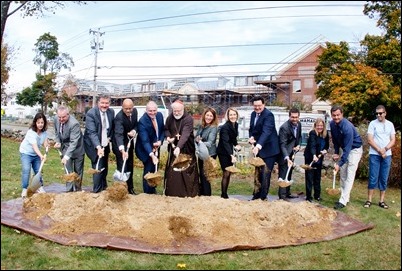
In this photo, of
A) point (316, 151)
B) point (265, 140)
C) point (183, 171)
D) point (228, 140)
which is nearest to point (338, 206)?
point (316, 151)

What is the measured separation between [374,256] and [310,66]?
26770mm

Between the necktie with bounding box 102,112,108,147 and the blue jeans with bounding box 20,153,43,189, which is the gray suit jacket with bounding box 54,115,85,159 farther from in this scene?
the blue jeans with bounding box 20,153,43,189

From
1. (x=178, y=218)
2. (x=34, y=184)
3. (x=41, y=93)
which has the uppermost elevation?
(x=41, y=93)

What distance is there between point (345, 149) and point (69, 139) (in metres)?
4.28

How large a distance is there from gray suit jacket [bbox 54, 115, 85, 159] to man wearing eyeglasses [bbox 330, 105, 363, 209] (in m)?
3.93

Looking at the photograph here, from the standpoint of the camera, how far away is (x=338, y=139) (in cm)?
641

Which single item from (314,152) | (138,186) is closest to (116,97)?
(138,186)

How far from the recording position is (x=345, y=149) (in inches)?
246

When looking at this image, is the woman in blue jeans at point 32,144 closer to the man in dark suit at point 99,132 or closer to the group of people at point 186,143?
the group of people at point 186,143

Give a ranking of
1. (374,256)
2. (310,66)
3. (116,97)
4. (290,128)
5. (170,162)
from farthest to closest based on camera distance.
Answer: (116,97), (310,66), (290,128), (170,162), (374,256)

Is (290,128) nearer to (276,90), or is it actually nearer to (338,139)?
(338,139)

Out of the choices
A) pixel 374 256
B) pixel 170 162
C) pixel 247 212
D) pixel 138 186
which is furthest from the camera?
pixel 138 186

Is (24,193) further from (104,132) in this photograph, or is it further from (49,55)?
(49,55)

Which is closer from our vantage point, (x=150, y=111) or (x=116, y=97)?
(x=150, y=111)
